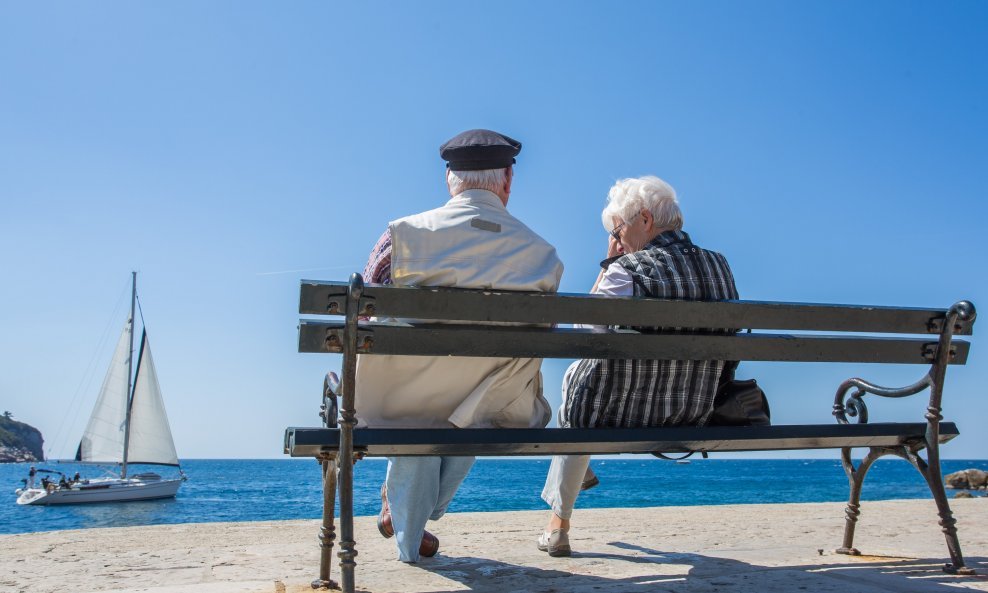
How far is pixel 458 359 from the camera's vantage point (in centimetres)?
291

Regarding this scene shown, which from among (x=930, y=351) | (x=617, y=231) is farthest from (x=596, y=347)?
(x=930, y=351)

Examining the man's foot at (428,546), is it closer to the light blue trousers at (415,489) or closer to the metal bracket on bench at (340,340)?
the light blue trousers at (415,489)

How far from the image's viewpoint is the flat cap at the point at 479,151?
319 cm

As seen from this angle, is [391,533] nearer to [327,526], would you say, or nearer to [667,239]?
[327,526]

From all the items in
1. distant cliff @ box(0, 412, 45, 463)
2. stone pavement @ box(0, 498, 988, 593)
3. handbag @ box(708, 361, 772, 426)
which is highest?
handbag @ box(708, 361, 772, 426)

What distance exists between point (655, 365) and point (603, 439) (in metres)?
0.44

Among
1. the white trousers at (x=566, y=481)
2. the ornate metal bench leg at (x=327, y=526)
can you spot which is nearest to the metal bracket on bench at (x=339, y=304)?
the ornate metal bench leg at (x=327, y=526)

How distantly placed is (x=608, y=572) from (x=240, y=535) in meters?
2.17

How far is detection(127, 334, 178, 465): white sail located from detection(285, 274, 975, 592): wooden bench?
47.0 m

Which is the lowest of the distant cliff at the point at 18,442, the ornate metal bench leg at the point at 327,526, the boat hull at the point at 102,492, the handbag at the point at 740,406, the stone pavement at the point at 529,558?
the distant cliff at the point at 18,442

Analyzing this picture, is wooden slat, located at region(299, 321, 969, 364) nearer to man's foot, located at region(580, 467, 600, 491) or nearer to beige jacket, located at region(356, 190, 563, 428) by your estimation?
beige jacket, located at region(356, 190, 563, 428)

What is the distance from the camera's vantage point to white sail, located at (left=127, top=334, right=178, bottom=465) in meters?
45.8

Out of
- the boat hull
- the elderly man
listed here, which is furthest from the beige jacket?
the boat hull

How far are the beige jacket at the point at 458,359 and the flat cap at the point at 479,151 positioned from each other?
19 centimetres
